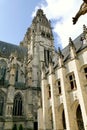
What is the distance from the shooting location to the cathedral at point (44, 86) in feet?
48.1

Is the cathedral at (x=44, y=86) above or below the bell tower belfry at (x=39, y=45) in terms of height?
below

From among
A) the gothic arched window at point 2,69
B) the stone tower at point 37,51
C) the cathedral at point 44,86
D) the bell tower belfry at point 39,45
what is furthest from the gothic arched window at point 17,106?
the bell tower belfry at point 39,45

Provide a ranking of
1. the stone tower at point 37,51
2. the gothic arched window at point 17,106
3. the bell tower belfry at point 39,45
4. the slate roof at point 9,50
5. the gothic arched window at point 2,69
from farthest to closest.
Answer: the slate roof at point 9,50 → the bell tower belfry at point 39,45 → the gothic arched window at point 2,69 → the stone tower at point 37,51 → the gothic arched window at point 17,106

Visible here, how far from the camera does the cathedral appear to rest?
48.1 ft

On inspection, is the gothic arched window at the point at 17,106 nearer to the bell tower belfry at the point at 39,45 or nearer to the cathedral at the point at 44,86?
the cathedral at the point at 44,86

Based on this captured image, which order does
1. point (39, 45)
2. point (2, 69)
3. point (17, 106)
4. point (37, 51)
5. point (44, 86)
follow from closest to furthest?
1. point (44, 86)
2. point (17, 106)
3. point (2, 69)
4. point (37, 51)
5. point (39, 45)

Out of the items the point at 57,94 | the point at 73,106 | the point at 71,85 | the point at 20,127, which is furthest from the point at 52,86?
the point at 20,127

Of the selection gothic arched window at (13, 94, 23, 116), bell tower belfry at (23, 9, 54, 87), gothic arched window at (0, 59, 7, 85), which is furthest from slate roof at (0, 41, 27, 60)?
gothic arched window at (13, 94, 23, 116)

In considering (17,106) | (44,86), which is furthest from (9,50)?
(44,86)

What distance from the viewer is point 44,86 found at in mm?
19672

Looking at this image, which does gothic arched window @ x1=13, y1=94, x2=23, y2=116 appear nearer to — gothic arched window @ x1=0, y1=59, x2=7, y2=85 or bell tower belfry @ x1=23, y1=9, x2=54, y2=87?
gothic arched window @ x1=0, y1=59, x2=7, y2=85

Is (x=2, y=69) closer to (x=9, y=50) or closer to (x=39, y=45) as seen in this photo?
(x=9, y=50)

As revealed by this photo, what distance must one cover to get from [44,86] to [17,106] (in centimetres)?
808

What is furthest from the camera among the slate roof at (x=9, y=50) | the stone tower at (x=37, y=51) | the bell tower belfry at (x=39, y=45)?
the slate roof at (x=9, y=50)
